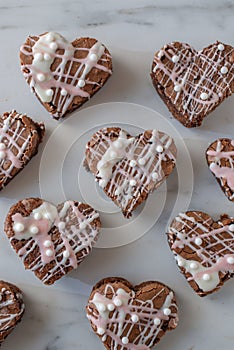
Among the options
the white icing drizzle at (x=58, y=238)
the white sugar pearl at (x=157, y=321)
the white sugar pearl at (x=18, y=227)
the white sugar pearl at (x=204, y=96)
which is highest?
the white sugar pearl at (x=204, y=96)

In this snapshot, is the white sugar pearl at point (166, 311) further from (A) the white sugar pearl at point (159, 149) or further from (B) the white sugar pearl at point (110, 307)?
(A) the white sugar pearl at point (159, 149)

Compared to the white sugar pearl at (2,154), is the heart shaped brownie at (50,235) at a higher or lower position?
lower

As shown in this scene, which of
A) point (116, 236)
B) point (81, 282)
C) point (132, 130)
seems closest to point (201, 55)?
point (132, 130)

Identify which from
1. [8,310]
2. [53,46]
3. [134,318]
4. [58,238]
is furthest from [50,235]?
[53,46]

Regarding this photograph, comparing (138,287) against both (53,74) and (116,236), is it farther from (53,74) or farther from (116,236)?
(53,74)

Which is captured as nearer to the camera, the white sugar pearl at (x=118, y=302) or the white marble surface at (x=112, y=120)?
the white sugar pearl at (x=118, y=302)

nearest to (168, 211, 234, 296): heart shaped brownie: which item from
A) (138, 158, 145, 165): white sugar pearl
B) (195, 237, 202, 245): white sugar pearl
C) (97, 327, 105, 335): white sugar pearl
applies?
(195, 237, 202, 245): white sugar pearl

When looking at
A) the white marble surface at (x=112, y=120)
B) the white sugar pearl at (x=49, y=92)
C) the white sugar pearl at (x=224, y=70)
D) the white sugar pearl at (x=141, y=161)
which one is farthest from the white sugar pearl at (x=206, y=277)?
the white sugar pearl at (x=49, y=92)
